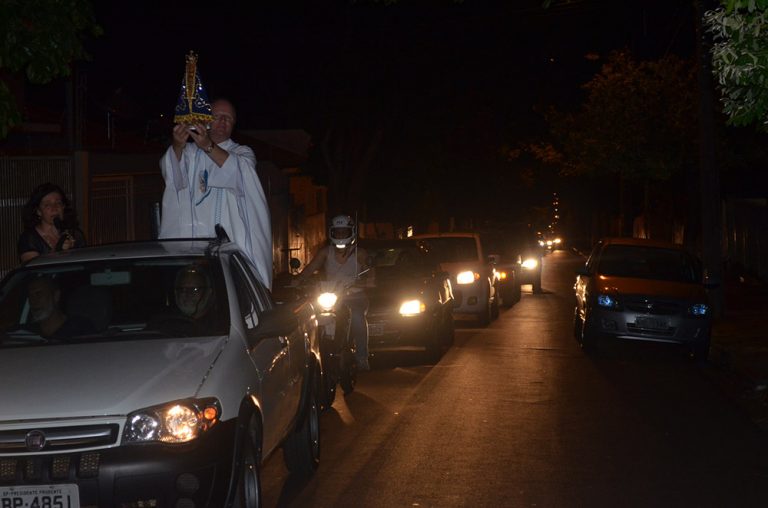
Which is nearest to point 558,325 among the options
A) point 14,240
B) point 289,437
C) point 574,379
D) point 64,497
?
point 574,379

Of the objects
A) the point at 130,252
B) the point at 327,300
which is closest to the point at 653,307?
the point at 327,300

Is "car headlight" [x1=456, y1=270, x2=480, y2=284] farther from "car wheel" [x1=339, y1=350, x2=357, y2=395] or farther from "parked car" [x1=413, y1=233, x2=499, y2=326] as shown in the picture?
"car wheel" [x1=339, y1=350, x2=357, y2=395]

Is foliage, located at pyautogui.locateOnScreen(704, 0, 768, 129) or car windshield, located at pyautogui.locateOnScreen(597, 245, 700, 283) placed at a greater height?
foliage, located at pyautogui.locateOnScreen(704, 0, 768, 129)

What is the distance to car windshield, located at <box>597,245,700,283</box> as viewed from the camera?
18031 millimetres

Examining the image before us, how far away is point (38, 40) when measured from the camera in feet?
33.0

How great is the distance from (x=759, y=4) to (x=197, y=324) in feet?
12.4

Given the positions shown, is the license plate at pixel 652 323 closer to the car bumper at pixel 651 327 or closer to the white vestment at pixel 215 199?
the car bumper at pixel 651 327

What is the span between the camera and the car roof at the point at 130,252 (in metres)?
7.56

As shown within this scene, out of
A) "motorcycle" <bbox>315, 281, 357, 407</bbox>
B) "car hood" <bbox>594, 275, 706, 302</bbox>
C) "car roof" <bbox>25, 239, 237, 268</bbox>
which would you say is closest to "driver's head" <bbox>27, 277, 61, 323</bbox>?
"car roof" <bbox>25, 239, 237, 268</bbox>

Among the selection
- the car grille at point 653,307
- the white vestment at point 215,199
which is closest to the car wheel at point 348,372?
the white vestment at point 215,199

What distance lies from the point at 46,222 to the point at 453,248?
13.3 m

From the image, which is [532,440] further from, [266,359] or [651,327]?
[651,327]

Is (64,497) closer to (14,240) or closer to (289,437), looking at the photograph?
(289,437)

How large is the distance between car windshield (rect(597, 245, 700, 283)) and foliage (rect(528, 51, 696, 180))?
530 inches
